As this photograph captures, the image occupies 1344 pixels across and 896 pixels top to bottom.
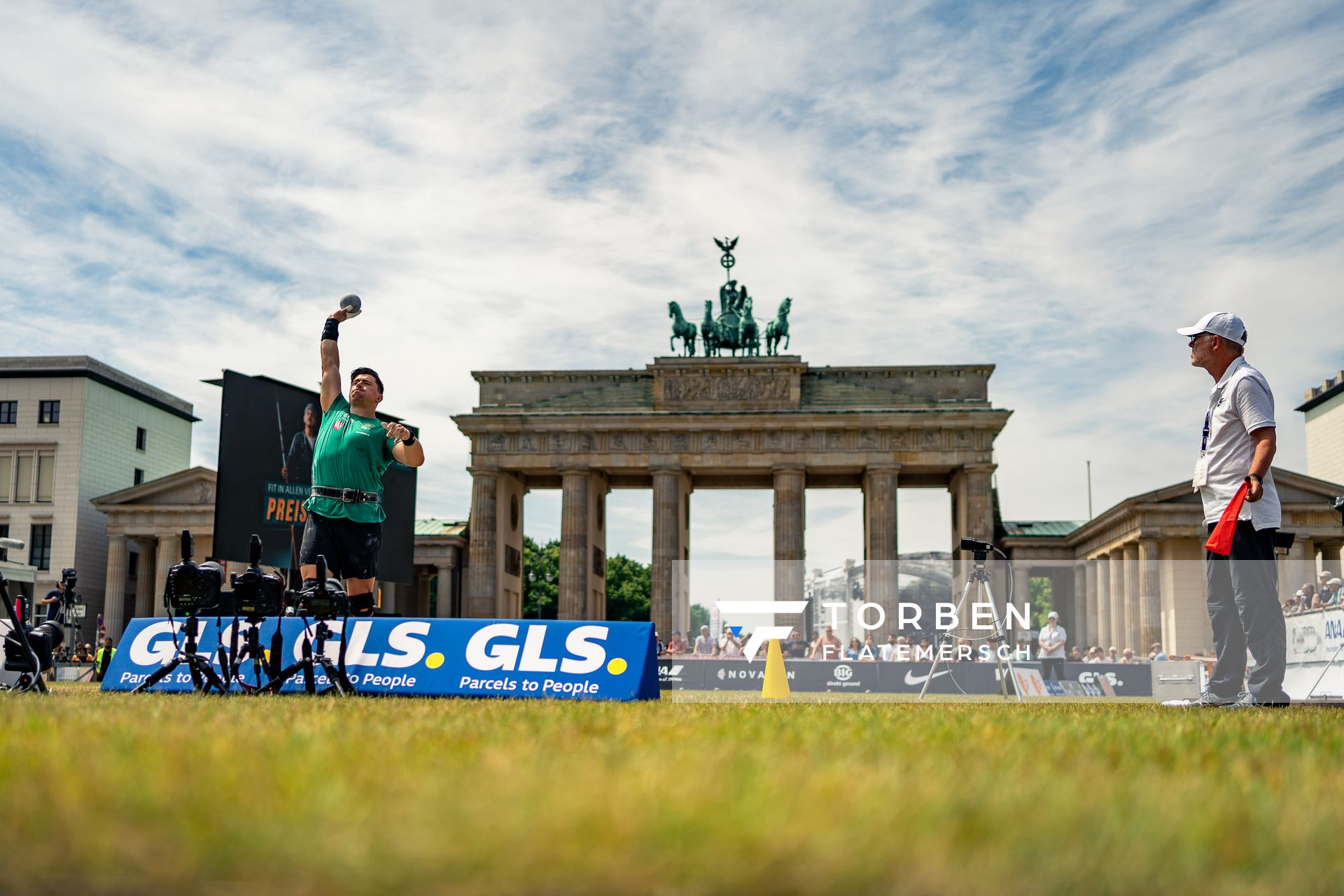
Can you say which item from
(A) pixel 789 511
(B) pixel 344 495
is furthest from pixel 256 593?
(A) pixel 789 511

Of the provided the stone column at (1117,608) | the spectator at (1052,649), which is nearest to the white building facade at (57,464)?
the spectator at (1052,649)

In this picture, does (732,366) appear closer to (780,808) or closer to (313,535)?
(313,535)

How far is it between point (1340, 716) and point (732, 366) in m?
65.1

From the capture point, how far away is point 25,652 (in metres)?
9.35

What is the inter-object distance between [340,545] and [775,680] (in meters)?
6.60

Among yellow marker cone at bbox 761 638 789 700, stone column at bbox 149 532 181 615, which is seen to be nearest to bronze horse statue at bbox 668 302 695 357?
stone column at bbox 149 532 181 615

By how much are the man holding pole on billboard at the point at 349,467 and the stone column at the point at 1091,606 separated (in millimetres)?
10693

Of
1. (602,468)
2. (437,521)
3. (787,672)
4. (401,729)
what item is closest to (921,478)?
(602,468)

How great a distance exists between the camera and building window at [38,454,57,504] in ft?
244

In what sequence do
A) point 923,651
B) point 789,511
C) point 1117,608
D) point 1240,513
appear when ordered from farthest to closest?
point 789,511 < point 1117,608 < point 923,651 < point 1240,513

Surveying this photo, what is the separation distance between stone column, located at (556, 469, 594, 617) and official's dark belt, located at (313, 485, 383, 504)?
194 feet

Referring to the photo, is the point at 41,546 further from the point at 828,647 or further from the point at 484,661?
the point at 484,661

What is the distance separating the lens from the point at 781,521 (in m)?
70.0

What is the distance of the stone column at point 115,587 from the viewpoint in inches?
2805
